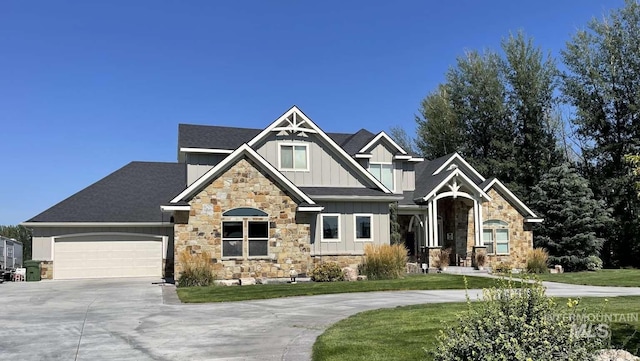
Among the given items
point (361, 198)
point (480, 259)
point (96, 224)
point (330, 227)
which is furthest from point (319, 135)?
point (96, 224)

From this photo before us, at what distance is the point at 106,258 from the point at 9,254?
6656mm

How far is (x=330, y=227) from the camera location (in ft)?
82.2

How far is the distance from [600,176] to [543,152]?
15.8 ft

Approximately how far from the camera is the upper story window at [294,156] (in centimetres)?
2583

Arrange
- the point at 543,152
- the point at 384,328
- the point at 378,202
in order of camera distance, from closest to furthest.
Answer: the point at 384,328 < the point at 378,202 < the point at 543,152

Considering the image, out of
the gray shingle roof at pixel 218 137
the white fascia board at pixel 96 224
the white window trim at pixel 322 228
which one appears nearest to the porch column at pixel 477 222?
the gray shingle roof at pixel 218 137

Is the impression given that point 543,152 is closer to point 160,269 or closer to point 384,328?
point 160,269

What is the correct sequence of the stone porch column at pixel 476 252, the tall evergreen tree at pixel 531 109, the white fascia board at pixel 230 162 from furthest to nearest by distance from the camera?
the tall evergreen tree at pixel 531 109 → the stone porch column at pixel 476 252 → the white fascia board at pixel 230 162

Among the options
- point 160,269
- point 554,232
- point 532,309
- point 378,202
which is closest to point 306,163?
point 378,202

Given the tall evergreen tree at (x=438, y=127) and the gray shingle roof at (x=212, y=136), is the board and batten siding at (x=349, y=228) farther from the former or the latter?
the tall evergreen tree at (x=438, y=127)

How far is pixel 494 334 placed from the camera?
17.3 feet

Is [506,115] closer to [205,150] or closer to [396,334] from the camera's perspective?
[205,150]

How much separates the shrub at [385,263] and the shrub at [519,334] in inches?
650

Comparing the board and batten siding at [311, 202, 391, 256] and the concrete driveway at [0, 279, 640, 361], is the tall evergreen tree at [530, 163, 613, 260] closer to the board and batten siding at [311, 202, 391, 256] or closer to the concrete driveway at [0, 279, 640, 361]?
the board and batten siding at [311, 202, 391, 256]
